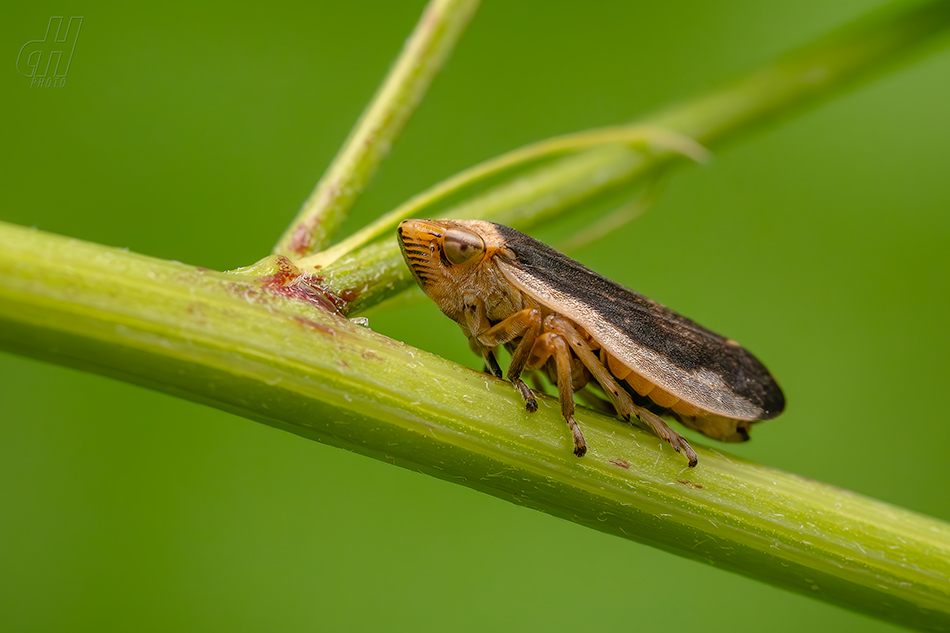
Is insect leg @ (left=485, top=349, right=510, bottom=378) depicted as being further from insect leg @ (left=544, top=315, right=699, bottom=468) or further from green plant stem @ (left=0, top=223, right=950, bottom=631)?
green plant stem @ (left=0, top=223, right=950, bottom=631)

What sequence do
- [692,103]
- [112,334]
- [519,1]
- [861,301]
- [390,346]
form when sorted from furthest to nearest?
1. [519,1]
2. [861,301]
3. [692,103]
4. [390,346]
5. [112,334]

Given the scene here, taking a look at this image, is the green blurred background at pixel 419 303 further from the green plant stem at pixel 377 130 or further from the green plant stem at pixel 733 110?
the green plant stem at pixel 377 130

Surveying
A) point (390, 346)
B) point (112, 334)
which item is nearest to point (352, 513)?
point (390, 346)

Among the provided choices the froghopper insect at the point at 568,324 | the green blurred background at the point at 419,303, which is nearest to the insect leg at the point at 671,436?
the froghopper insect at the point at 568,324

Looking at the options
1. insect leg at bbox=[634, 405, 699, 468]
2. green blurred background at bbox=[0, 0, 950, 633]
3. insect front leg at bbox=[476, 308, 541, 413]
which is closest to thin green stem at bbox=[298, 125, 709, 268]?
insect front leg at bbox=[476, 308, 541, 413]

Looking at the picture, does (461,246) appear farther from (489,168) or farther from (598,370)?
(598,370)

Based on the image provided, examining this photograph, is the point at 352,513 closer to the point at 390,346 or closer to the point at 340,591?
the point at 340,591
